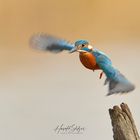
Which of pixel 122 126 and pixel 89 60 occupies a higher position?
pixel 89 60

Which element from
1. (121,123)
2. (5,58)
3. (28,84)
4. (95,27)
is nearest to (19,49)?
(5,58)

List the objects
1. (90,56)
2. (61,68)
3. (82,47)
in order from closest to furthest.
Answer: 1. (90,56)
2. (82,47)
3. (61,68)

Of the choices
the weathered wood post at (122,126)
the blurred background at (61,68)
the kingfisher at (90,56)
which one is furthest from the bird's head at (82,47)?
the weathered wood post at (122,126)

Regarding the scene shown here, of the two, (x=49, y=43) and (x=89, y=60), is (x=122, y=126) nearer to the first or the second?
(x=89, y=60)

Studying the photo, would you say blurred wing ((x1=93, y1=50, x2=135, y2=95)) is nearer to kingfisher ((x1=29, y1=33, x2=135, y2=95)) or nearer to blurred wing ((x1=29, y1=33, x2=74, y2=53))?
kingfisher ((x1=29, y1=33, x2=135, y2=95))

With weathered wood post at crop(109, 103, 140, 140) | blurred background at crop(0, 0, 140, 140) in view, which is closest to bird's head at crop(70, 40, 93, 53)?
blurred background at crop(0, 0, 140, 140)

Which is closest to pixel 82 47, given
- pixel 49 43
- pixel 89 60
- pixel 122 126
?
pixel 89 60

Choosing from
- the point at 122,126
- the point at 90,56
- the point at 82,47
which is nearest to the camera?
the point at 122,126
